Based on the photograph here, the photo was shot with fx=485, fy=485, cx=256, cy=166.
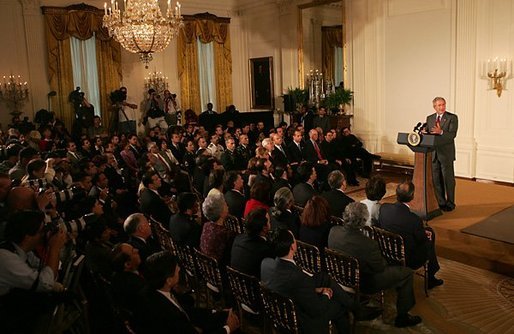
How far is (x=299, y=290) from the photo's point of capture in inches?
134

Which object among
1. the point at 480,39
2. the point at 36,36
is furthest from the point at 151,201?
the point at 36,36

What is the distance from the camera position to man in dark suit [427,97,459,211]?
6738 millimetres

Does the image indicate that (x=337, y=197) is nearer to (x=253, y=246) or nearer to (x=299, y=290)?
(x=253, y=246)

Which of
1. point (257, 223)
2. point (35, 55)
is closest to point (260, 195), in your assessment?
point (257, 223)

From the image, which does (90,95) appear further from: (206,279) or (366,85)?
(206,279)

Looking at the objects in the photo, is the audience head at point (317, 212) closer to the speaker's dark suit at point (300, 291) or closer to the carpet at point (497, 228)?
the speaker's dark suit at point (300, 291)

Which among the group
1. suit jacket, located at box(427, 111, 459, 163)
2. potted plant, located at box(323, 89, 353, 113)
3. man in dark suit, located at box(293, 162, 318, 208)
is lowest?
man in dark suit, located at box(293, 162, 318, 208)

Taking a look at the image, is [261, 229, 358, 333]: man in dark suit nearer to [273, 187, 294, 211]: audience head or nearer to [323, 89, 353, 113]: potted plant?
[273, 187, 294, 211]: audience head

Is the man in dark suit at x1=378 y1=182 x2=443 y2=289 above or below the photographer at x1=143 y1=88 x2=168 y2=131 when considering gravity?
below

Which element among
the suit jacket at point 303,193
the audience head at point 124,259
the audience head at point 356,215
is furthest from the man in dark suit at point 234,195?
the audience head at point 124,259

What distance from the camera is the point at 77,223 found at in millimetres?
4238

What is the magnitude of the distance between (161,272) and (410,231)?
8.69 feet

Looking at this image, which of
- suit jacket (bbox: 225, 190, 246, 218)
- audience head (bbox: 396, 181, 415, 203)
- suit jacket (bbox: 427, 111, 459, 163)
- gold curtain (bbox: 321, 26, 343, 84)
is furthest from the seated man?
gold curtain (bbox: 321, 26, 343, 84)

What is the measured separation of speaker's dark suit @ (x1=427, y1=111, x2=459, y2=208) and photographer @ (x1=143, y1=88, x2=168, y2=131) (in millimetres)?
8629
